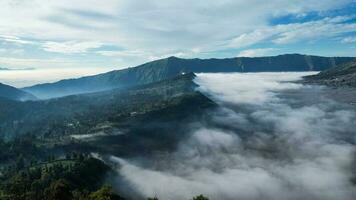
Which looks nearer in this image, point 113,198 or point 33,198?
point 113,198

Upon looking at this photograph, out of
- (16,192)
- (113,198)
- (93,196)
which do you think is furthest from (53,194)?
(16,192)

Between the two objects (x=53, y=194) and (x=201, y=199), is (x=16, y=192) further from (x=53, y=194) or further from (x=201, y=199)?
(x=201, y=199)

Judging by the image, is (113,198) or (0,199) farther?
(0,199)

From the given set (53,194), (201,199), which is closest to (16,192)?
(53,194)

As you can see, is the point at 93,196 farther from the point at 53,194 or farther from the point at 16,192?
the point at 16,192

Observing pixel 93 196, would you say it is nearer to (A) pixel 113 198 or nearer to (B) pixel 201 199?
(A) pixel 113 198

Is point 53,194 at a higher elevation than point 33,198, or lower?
higher

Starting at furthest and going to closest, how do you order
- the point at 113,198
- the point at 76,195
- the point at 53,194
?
the point at 76,195 → the point at 113,198 → the point at 53,194

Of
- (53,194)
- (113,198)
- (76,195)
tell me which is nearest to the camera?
(53,194)

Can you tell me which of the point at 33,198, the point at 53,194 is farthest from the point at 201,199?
the point at 33,198
